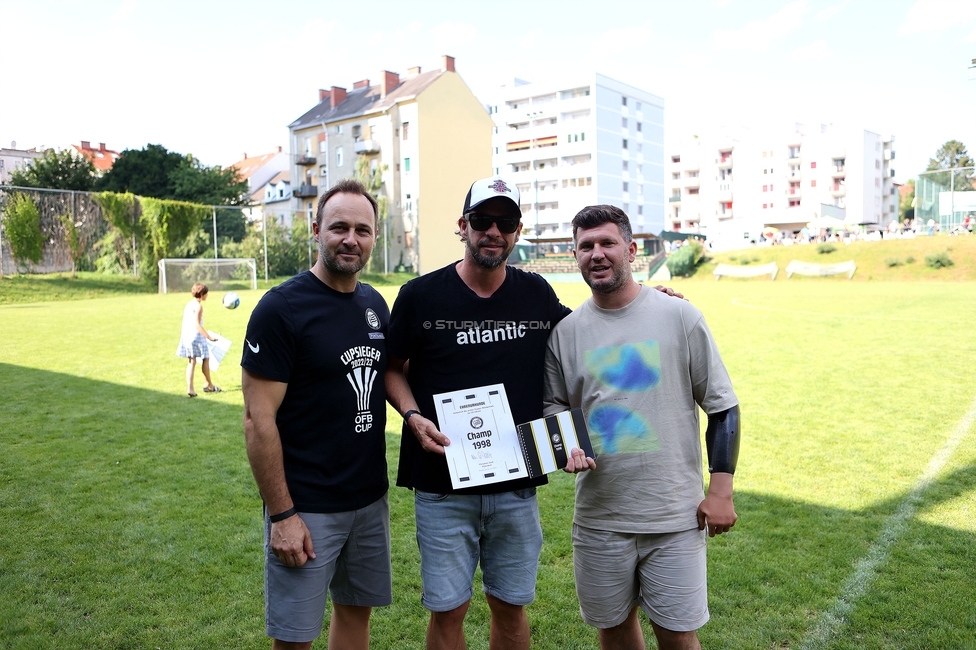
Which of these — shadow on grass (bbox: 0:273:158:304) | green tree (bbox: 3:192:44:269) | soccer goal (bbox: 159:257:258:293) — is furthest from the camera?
soccer goal (bbox: 159:257:258:293)

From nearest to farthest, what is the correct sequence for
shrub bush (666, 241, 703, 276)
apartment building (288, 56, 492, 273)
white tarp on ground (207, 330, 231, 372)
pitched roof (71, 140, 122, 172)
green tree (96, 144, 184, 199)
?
1. white tarp on ground (207, 330, 231, 372)
2. shrub bush (666, 241, 703, 276)
3. green tree (96, 144, 184, 199)
4. apartment building (288, 56, 492, 273)
5. pitched roof (71, 140, 122, 172)

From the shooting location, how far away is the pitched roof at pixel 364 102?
200ft

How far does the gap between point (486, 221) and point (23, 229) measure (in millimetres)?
39019

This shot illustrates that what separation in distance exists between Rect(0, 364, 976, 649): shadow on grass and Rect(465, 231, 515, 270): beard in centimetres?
245

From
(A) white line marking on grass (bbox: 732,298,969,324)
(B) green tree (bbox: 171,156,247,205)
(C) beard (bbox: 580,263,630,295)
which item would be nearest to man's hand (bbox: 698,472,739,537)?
(C) beard (bbox: 580,263,630,295)

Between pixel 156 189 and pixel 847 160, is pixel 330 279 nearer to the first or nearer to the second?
pixel 156 189

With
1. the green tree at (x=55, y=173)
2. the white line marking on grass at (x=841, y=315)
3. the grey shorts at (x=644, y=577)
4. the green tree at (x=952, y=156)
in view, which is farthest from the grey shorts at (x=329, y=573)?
the green tree at (x=952, y=156)

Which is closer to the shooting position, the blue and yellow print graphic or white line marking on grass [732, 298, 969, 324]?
the blue and yellow print graphic

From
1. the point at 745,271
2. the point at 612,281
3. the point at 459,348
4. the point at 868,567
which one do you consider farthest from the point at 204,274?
the point at 612,281

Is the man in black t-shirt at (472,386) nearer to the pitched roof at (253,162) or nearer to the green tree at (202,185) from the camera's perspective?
the green tree at (202,185)

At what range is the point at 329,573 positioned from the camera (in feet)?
10.2

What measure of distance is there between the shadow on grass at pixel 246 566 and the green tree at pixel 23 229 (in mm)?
31624

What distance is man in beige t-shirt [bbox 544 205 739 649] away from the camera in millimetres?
3029

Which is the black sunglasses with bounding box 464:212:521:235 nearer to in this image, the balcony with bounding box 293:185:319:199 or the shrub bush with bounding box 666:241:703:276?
the shrub bush with bounding box 666:241:703:276
